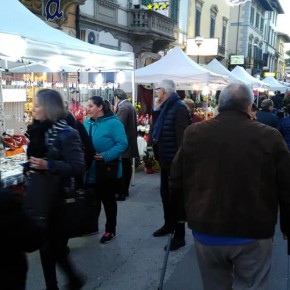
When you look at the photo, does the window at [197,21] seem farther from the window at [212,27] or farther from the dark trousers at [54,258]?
the dark trousers at [54,258]

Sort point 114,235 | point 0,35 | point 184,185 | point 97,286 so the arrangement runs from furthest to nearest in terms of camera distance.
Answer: point 114,235, point 0,35, point 97,286, point 184,185

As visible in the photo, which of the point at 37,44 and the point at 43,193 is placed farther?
the point at 37,44

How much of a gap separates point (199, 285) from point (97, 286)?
906 millimetres

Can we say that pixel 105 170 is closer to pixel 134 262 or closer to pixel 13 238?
pixel 134 262

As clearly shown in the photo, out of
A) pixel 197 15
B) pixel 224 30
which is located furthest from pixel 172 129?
pixel 224 30

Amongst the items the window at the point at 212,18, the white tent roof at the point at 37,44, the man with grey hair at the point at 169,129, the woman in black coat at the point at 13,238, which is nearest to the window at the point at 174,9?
the window at the point at 212,18

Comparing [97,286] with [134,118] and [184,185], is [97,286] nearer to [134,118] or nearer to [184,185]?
[184,185]

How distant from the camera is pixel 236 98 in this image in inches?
86.5

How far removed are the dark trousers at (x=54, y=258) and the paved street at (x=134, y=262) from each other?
525mm

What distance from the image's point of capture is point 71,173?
2791 millimetres

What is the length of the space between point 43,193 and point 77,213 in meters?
0.48

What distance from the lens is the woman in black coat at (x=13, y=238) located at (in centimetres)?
155

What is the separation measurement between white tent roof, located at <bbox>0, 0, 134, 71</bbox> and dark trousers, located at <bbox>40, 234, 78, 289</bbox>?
242cm

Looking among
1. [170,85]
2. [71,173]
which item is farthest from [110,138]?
[71,173]
